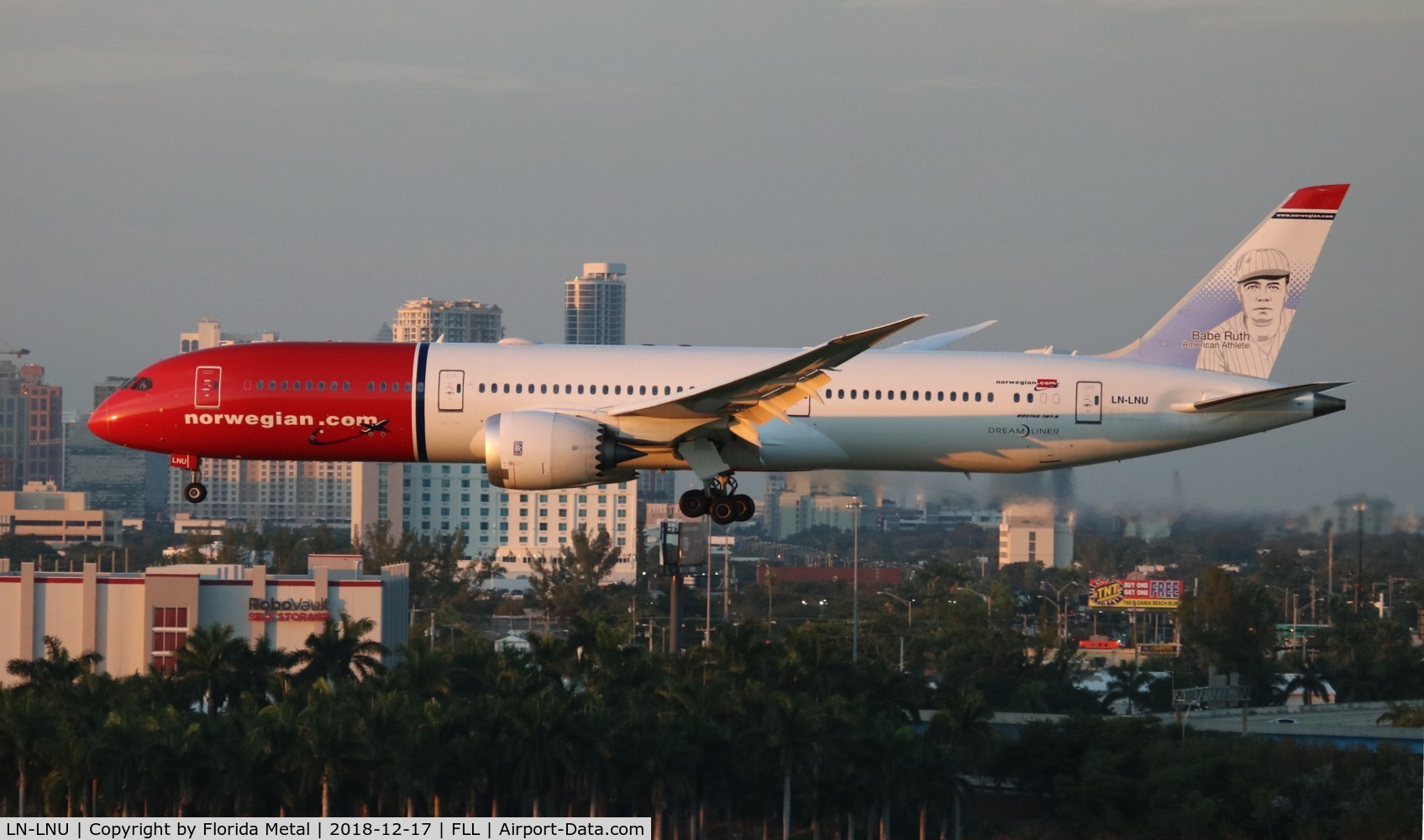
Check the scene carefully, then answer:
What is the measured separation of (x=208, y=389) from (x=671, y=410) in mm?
A: 10958

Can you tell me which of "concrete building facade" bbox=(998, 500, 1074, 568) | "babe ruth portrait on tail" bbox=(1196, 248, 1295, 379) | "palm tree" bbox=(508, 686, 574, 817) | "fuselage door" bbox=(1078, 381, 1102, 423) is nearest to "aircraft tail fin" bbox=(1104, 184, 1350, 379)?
"babe ruth portrait on tail" bbox=(1196, 248, 1295, 379)

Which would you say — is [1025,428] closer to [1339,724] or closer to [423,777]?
[423,777]

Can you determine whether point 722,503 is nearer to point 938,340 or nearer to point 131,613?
point 938,340

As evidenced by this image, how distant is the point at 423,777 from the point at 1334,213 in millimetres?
34723

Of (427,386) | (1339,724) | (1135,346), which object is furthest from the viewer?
(1339,724)

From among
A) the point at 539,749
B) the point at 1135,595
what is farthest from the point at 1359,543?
the point at 1135,595

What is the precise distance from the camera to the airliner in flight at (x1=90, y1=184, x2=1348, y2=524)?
40.9 metres

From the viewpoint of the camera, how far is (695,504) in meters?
43.2

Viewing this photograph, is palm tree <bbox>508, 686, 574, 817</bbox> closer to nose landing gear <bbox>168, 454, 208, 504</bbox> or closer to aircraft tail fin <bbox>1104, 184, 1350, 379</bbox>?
nose landing gear <bbox>168, 454, 208, 504</bbox>

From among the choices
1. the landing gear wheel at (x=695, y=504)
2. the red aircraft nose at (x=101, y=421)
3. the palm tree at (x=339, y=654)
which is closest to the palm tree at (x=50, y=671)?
the palm tree at (x=339, y=654)

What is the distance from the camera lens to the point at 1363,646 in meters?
110

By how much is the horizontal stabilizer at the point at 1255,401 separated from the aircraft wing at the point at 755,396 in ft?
29.9

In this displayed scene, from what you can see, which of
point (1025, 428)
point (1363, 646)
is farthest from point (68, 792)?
point (1363, 646)

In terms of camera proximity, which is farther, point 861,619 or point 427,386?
point 861,619
